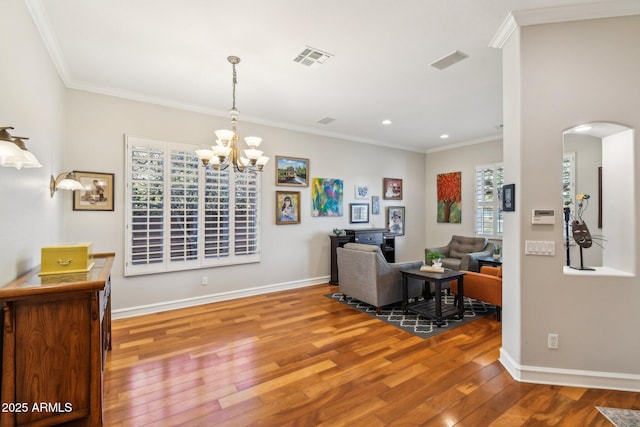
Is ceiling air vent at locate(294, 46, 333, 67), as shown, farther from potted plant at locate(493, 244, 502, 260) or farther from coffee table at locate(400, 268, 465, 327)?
potted plant at locate(493, 244, 502, 260)

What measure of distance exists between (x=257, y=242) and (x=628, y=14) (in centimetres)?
499

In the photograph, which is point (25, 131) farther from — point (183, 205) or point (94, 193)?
point (183, 205)

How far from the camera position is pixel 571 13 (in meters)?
2.39

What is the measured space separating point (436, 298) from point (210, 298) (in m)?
3.39

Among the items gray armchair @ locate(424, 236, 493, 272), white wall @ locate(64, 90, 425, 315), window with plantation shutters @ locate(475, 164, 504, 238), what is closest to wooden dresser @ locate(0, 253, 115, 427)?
white wall @ locate(64, 90, 425, 315)

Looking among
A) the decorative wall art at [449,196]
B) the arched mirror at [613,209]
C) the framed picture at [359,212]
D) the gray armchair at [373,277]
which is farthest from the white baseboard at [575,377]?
the decorative wall art at [449,196]

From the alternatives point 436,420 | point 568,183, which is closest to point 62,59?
point 436,420

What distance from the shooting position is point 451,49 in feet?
9.70

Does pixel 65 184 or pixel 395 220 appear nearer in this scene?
pixel 65 184

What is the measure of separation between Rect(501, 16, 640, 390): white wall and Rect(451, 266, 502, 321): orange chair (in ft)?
4.24

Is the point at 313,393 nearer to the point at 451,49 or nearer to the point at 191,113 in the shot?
the point at 451,49

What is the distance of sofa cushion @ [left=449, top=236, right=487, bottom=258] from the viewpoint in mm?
5997

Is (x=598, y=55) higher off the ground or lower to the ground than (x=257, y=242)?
higher

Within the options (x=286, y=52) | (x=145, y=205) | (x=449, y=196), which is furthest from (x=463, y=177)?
(x=145, y=205)
